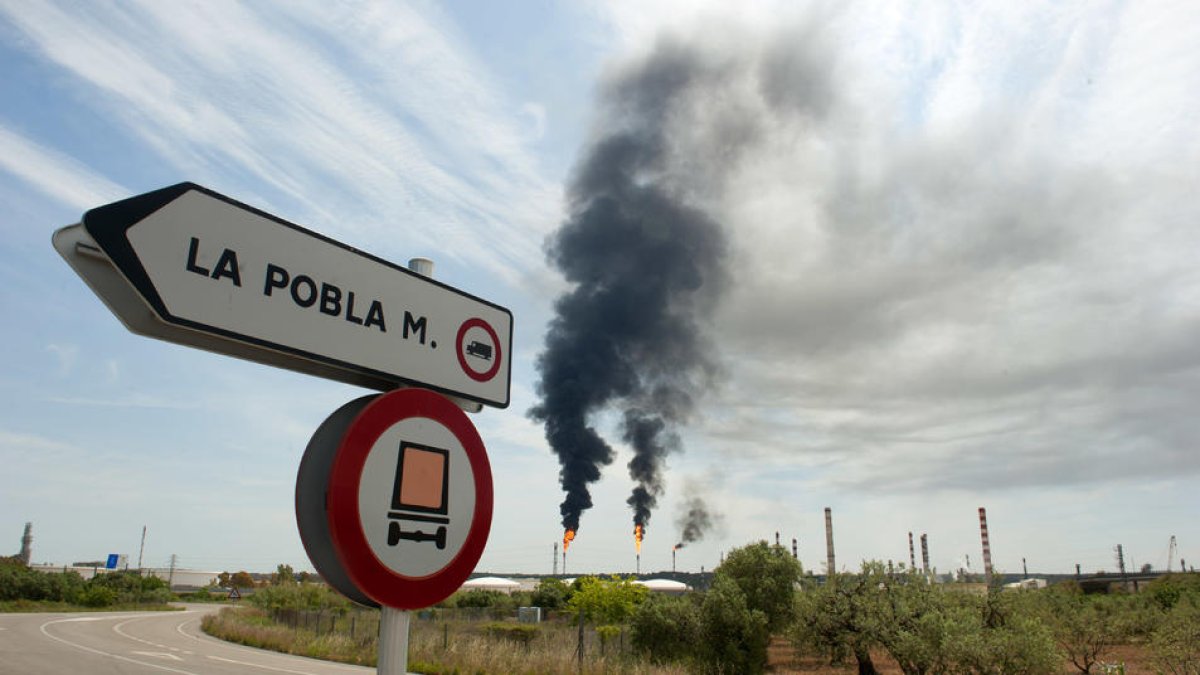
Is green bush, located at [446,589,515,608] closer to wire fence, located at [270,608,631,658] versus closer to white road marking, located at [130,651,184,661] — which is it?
wire fence, located at [270,608,631,658]

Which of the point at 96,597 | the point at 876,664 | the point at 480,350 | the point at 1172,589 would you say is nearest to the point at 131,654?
the point at 876,664

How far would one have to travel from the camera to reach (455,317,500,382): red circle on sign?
221 centimetres

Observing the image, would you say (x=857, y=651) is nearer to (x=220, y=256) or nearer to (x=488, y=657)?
(x=488, y=657)

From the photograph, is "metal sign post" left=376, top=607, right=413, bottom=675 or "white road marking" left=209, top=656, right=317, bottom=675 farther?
"white road marking" left=209, top=656, right=317, bottom=675

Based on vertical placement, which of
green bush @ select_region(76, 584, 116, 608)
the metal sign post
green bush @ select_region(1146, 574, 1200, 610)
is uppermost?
the metal sign post

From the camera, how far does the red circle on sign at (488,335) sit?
2207mm

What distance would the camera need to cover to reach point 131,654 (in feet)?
68.0

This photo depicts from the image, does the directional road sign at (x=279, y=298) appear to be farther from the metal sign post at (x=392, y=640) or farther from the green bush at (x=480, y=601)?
the green bush at (x=480, y=601)

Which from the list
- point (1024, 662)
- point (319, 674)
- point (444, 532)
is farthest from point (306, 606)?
point (444, 532)

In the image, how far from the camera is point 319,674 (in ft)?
56.9

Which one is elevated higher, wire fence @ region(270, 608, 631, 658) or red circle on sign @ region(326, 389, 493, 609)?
red circle on sign @ region(326, 389, 493, 609)

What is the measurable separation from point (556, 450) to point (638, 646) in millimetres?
53407

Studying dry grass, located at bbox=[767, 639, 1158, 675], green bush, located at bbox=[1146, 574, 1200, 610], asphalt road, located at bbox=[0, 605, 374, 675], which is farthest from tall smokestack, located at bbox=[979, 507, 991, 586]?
asphalt road, located at bbox=[0, 605, 374, 675]

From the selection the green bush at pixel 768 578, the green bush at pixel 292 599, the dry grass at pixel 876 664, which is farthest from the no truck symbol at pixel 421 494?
the green bush at pixel 292 599
